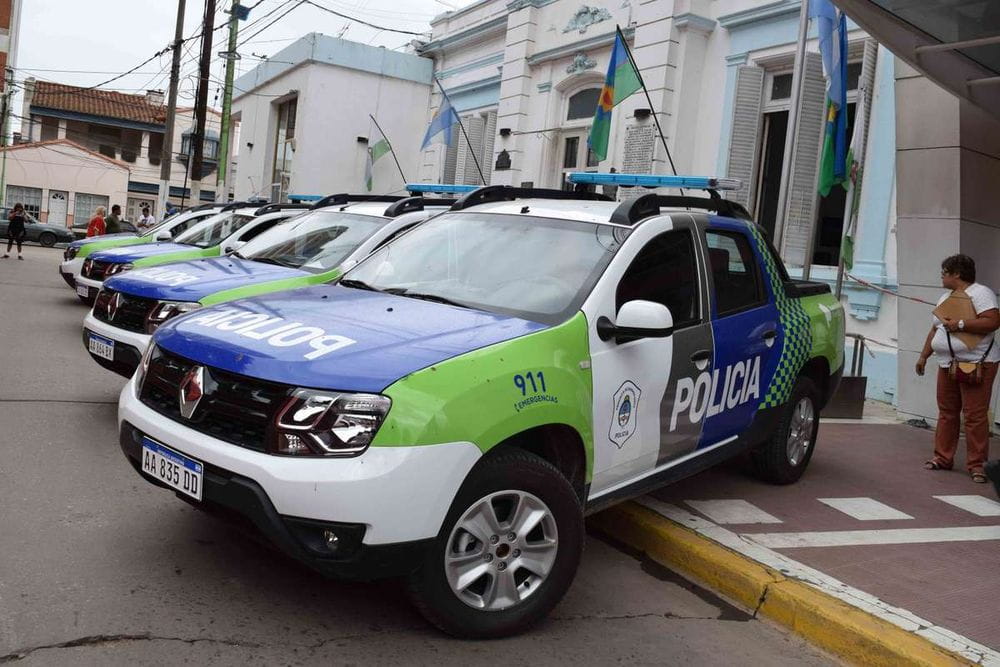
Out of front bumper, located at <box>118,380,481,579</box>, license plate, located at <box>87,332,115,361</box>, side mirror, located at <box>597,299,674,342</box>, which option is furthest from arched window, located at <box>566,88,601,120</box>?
front bumper, located at <box>118,380,481,579</box>

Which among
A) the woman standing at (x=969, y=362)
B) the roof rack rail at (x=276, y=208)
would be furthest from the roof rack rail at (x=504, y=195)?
the roof rack rail at (x=276, y=208)

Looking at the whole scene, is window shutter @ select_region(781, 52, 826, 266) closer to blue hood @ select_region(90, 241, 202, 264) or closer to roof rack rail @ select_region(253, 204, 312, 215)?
roof rack rail @ select_region(253, 204, 312, 215)

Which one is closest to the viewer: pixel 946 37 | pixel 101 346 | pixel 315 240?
pixel 101 346

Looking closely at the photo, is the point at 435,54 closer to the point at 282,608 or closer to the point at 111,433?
the point at 111,433

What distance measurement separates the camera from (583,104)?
51.6ft

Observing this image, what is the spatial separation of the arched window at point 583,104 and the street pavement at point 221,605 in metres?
11.7

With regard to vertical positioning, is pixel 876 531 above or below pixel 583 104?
below

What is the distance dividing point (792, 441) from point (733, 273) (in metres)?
1.47

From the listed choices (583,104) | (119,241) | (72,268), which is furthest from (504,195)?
(583,104)

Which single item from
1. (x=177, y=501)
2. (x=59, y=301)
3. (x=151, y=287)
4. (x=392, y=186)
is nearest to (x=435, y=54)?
(x=392, y=186)

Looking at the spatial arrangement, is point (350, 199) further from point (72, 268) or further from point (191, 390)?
point (191, 390)

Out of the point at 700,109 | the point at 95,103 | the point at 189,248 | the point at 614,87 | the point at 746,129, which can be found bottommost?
the point at 189,248

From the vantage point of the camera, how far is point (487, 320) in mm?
3848

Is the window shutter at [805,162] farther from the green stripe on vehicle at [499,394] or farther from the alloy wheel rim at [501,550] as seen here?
the alloy wheel rim at [501,550]
